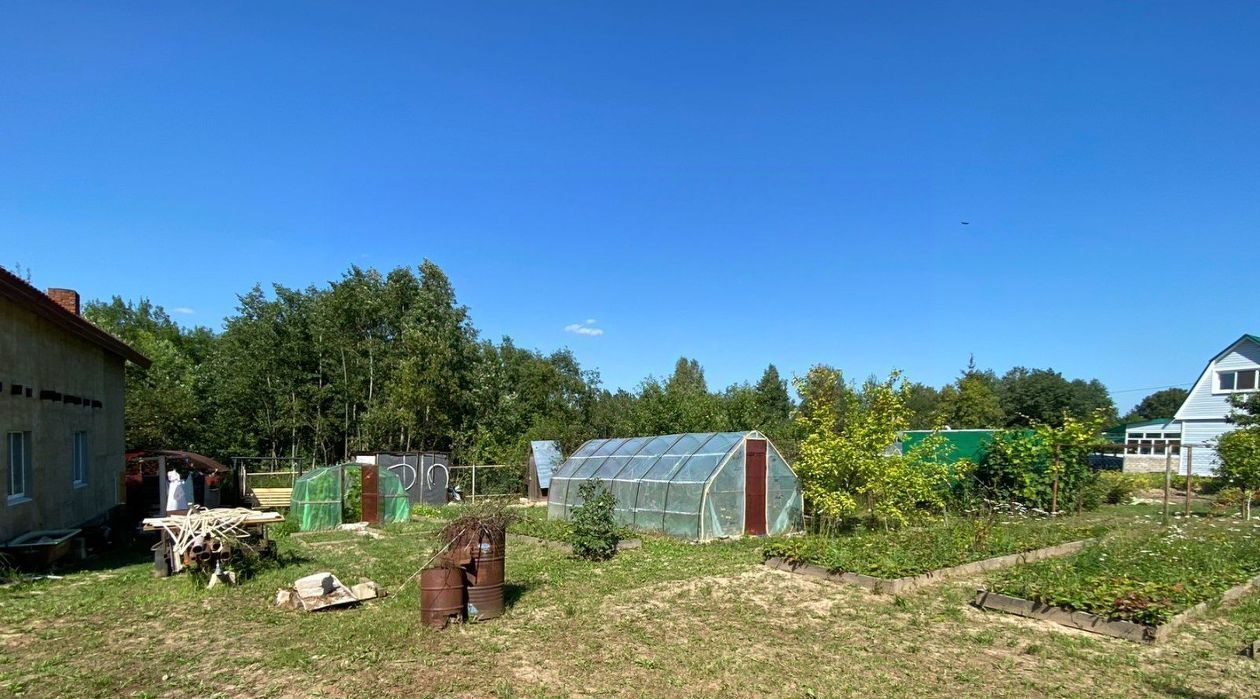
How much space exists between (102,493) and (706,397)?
20795 millimetres

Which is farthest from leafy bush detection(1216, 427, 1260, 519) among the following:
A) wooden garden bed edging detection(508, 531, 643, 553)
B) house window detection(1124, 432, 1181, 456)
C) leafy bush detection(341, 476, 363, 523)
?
leafy bush detection(341, 476, 363, 523)

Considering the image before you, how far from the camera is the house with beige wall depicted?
40.1ft

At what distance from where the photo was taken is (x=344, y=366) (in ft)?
120

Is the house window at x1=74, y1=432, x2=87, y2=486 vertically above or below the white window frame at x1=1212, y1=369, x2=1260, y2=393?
below

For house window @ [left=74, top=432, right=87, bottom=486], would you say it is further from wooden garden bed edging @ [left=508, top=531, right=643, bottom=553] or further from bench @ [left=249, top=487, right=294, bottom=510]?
wooden garden bed edging @ [left=508, top=531, right=643, bottom=553]

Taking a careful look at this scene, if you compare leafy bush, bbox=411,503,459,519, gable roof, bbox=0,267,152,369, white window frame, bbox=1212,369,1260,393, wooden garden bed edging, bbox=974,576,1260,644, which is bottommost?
leafy bush, bbox=411,503,459,519

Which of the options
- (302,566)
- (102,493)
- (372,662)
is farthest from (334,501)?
(372,662)

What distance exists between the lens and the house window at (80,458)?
15883 mm

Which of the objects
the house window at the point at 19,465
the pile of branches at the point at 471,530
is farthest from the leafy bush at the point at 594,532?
the house window at the point at 19,465

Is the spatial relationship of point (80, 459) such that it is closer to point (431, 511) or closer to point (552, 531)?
point (431, 511)

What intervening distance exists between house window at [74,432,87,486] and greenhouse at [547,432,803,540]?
36.8 feet

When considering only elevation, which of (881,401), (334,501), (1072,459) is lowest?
(334,501)

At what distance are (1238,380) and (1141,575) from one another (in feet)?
114

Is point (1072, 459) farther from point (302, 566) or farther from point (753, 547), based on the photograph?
point (302, 566)
